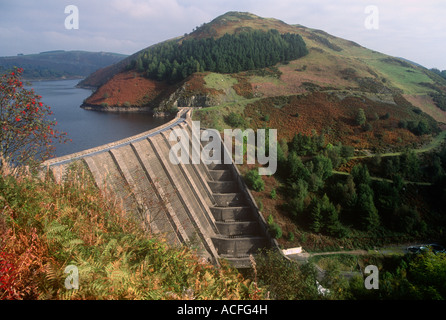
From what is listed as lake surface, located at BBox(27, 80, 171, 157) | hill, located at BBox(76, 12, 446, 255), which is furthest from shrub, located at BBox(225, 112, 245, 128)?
lake surface, located at BBox(27, 80, 171, 157)

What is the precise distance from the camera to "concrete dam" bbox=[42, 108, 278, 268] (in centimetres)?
1950

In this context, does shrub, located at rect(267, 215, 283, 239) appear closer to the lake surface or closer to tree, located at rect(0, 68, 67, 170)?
tree, located at rect(0, 68, 67, 170)

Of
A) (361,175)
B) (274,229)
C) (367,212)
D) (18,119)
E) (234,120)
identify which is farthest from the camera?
(234,120)

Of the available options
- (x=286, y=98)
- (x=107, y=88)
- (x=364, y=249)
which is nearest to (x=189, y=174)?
(x=364, y=249)

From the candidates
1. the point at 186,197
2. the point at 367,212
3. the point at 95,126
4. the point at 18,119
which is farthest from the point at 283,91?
the point at 18,119

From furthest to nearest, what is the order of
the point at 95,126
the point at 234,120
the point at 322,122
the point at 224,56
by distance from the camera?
1. the point at 224,56
2. the point at 95,126
3. the point at 322,122
4. the point at 234,120

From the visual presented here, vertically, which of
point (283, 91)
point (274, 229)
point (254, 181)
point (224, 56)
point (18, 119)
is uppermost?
point (224, 56)

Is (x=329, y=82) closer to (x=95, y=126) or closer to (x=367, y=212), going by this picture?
(x=367, y=212)

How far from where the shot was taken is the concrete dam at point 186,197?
64.0 ft

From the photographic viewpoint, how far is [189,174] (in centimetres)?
2545

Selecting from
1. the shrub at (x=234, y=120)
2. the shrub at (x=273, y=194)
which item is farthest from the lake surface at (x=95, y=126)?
the shrub at (x=273, y=194)

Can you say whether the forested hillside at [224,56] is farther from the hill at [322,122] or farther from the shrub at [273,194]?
the shrub at [273,194]

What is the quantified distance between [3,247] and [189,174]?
66.4 ft

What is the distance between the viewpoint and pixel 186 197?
23125 millimetres
